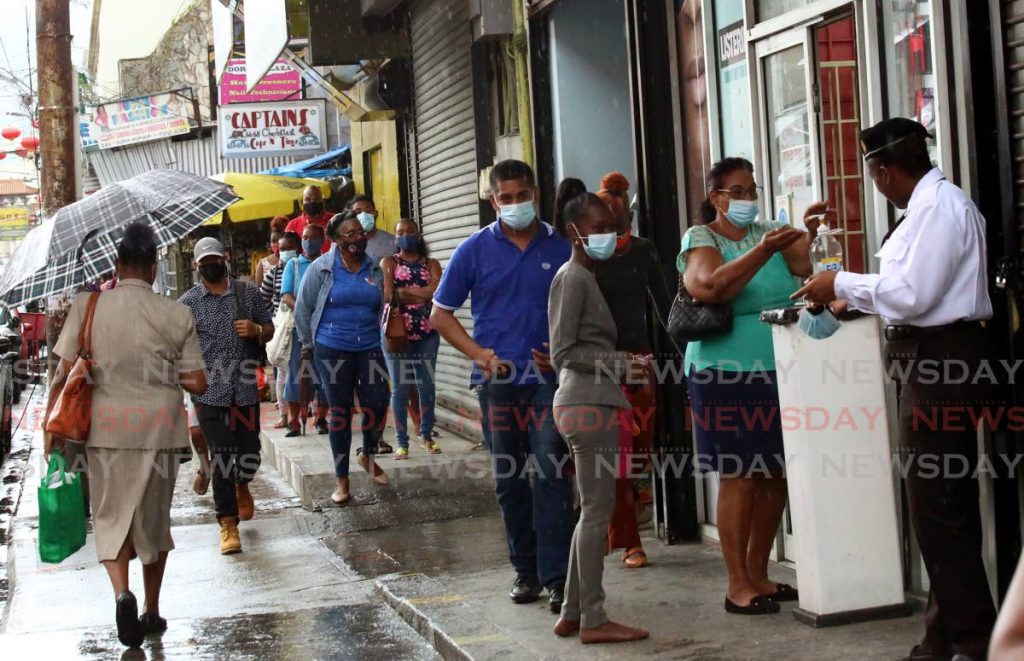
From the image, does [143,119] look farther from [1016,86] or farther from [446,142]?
[1016,86]

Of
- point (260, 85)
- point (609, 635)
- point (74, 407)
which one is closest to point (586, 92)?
point (74, 407)

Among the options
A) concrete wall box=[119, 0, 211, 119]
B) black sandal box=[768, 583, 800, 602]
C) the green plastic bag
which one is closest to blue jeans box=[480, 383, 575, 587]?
black sandal box=[768, 583, 800, 602]

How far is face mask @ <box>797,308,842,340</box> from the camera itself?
→ 15.8ft

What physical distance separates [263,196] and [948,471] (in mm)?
16142

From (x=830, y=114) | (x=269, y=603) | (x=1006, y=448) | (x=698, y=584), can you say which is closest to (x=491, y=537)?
(x=269, y=603)

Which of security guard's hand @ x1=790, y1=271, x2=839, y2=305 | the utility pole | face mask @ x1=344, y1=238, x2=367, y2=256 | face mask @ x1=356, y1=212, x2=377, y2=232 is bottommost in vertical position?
security guard's hand @ x1=790, y1=271, x2=839, y2=305

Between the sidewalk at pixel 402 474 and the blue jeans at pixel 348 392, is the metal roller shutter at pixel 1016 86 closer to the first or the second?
the sidewalk at pixel 402 474

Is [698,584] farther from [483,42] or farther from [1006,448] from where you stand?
[483,42]

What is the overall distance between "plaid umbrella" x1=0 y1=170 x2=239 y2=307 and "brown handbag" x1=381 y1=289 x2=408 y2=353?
195 centimetres

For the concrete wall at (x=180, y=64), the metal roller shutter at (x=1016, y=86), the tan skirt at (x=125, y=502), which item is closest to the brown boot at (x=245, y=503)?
the tan skirt at (x=125, y=502)

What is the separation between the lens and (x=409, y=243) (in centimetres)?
1035

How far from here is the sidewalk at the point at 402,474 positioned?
9461 millimetres

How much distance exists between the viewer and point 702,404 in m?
5.60

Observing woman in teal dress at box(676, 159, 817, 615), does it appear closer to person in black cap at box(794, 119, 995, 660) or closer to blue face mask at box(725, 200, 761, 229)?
blue face mask at box(725, 200, 761, 229)
